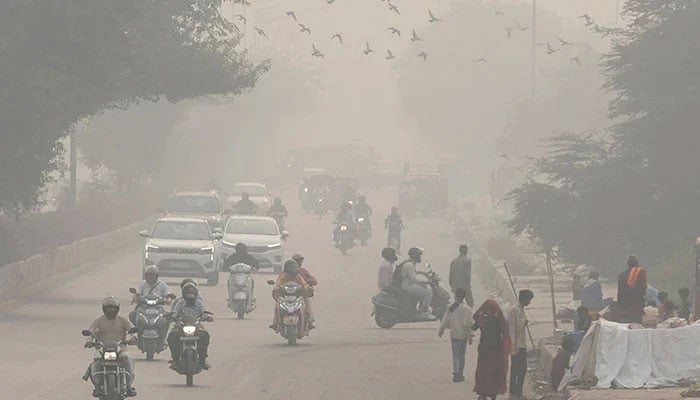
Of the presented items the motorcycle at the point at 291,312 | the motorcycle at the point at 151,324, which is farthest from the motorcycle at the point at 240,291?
the motorcycle at the point at 151,324

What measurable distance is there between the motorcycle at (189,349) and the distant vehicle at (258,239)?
21.5 metres

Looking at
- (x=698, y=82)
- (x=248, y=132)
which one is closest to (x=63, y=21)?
(x=698, y=82)

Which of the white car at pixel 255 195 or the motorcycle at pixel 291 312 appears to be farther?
the white car at pixel 255 195

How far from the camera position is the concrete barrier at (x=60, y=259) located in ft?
132

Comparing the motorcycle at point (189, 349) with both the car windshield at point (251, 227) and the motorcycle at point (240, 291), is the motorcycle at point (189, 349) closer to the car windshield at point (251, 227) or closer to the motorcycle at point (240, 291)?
the motorcycle at point (240, 291)

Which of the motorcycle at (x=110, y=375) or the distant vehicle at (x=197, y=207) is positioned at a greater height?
the distant vehicle at (x=197, y=207)

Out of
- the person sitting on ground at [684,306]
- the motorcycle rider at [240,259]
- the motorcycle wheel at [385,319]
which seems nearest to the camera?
the person sitting on ground at [684,306]

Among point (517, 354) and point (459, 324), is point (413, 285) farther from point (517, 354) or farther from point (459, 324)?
point (517, 354)

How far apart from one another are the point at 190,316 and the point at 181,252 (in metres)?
19.4

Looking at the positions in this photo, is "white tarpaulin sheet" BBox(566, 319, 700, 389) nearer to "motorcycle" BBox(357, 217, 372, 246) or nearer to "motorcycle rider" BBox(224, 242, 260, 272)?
"motorcycle rider" BBox(224, 242, 260, 272)

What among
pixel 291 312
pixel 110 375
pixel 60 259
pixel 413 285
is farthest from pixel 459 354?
pixel 60 259

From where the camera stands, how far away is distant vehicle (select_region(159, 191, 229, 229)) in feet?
177

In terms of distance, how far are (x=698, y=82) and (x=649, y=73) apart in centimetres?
118

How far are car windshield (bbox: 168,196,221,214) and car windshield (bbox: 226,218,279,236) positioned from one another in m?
5.35
